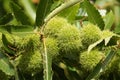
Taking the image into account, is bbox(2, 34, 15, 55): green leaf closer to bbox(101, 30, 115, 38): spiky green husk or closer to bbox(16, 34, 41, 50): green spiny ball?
bbox(16, 34, 41, 50): green spiny ball

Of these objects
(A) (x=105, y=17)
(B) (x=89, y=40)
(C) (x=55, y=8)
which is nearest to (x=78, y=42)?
(B) (x=89, y=40)

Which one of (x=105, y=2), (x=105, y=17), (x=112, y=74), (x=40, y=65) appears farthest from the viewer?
(x=105, y=2)

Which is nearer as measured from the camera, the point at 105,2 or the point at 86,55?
the point at 86,55

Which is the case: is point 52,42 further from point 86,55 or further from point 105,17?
point 105,17

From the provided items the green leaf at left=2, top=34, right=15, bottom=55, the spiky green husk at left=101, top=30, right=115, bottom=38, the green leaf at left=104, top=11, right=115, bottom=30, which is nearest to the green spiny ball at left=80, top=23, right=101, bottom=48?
the spiky green husk at left=101, top=30, right=115, bottom=38

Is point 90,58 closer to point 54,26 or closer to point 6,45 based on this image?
point 54,26

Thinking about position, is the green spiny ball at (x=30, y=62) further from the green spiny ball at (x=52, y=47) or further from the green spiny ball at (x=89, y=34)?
the green spiny ball at (x=89, y=34)

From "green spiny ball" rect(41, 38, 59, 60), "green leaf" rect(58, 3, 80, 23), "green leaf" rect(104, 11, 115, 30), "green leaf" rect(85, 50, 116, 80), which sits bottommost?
"green leaf" rect(85, 50, 116, 80)
